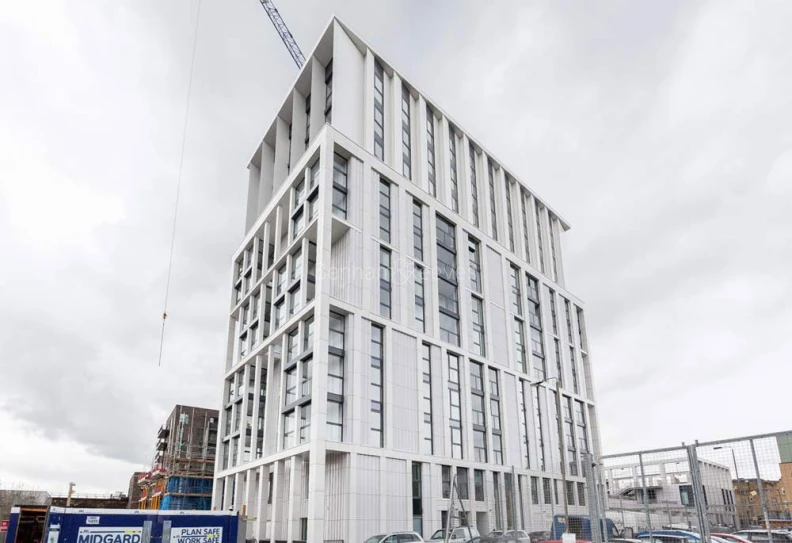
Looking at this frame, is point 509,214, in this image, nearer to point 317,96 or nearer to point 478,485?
point 317,96

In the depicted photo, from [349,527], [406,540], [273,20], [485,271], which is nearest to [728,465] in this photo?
[406,540]

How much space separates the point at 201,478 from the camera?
76.8 metres

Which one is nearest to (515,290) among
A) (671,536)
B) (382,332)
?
(382,332)

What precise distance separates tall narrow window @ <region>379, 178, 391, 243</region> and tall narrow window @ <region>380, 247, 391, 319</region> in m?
1.06

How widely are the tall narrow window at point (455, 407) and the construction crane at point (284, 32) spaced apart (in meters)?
49.6

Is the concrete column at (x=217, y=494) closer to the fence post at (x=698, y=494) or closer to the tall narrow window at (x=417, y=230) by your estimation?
the tall narrow window at (x=417, y=230)

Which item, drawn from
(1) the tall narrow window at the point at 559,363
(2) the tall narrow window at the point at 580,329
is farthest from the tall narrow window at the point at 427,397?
(2) the tall narrow window at the point at 580,329

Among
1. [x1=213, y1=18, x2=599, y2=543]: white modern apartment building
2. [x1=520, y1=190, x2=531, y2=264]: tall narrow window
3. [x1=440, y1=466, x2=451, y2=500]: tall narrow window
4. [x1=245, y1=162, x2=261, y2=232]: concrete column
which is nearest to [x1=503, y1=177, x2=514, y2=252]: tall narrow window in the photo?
[x1=213, y1=18, x2=599, y2=543]: white modern apartment building

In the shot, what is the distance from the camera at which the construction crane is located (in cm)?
7275

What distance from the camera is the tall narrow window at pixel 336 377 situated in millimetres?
31531

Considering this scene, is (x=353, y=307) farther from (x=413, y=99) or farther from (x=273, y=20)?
(x=273, y=20)

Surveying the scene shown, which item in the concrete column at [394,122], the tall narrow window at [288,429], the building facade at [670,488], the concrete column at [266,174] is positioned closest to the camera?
the building facade at [670,488]

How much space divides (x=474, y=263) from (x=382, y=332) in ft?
45.1

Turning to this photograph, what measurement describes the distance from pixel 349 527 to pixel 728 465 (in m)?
20.8
